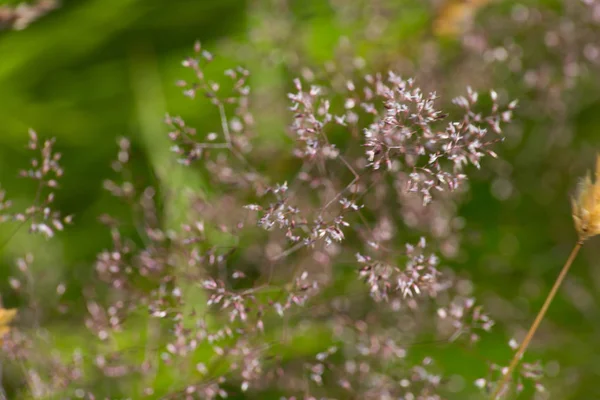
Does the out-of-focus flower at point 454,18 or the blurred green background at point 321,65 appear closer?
the blurred green background at point 321,65

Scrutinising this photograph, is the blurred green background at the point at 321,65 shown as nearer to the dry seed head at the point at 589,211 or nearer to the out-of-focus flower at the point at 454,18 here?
the out-of-focus flower at the point at 454,18

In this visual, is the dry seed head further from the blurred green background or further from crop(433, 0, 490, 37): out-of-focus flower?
crop(433, 0, 490, 37): out-of-focus flower

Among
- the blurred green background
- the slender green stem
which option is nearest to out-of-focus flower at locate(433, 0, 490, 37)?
the blurred green background

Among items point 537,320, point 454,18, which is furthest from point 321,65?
point 537,320

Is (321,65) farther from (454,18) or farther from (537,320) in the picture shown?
(537,320)

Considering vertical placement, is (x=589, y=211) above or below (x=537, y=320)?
above

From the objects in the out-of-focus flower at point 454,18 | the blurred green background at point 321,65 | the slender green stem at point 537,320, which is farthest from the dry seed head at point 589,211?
the out-of-focus flower at point 454,18

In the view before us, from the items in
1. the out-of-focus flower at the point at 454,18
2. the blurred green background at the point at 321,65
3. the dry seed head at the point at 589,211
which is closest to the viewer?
the dry seed head at the point at 589,211

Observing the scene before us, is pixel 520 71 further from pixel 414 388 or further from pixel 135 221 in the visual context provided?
pixel 135 221

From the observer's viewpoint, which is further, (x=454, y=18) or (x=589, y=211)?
(x=454, y=18)

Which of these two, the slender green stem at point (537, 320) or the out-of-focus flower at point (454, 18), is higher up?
the out-of-focus flower at point (454, 18)
